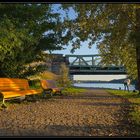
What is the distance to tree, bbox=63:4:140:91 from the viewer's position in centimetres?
1639

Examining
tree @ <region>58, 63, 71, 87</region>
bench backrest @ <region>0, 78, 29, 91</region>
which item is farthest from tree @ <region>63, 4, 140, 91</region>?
tree @ <region>58, 63, 71, 87</region>

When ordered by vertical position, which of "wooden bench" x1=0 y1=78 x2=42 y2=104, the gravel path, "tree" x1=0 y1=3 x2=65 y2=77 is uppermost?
"tree" x1=0 y1=3 x2=65 y2=77

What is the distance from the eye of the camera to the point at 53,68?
129 ft

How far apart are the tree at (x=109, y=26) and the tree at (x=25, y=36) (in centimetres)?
103

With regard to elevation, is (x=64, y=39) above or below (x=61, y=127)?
above

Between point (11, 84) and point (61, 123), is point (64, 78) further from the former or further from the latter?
point (61, 123)

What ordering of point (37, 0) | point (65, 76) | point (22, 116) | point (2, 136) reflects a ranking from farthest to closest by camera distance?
1. point (65, 76)
2. point (22, 116)
3. point (37, 0)
4. point (2, 136)

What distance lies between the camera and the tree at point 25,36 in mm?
15182

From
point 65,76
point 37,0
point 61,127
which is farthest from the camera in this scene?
point 65,76

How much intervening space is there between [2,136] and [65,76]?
98.3 ft

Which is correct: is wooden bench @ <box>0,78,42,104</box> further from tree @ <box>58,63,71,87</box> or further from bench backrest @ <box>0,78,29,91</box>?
tree @ <box>58,63,71,87</box>

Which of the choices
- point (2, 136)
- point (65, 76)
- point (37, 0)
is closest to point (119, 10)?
point (37, 0)

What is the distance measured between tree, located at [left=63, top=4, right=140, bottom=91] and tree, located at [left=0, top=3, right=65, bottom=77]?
40.7 inches

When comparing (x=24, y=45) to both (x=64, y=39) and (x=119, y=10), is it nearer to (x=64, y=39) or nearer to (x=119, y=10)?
(x=64, y=39)
